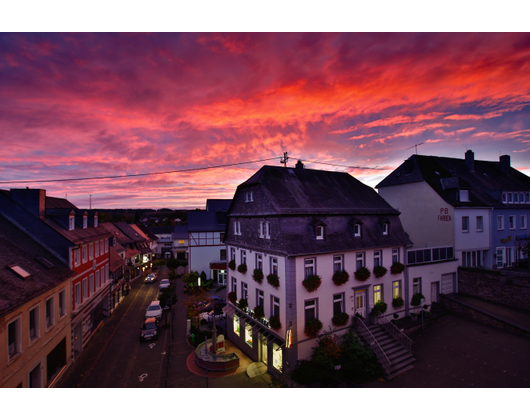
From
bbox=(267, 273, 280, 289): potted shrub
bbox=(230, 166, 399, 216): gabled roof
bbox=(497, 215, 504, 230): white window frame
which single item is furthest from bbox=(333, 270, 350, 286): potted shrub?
bbox=(497, 215, 504, 230): white window frame

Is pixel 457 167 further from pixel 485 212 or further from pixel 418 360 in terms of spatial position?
pixel 418 360

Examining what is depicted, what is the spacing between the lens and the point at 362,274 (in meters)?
18.8

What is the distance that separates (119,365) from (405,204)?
101 feet

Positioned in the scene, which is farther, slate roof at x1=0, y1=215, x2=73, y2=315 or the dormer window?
the dormer window

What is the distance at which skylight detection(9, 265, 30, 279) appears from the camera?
47.8 feet

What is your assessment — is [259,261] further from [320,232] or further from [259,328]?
[320,232]

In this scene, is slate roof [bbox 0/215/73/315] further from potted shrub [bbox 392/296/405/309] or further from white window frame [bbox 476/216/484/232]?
white window frame [bbox 476/216/484/232]

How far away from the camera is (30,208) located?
830 inches

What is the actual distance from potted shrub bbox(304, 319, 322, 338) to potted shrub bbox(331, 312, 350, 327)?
4.22 ft

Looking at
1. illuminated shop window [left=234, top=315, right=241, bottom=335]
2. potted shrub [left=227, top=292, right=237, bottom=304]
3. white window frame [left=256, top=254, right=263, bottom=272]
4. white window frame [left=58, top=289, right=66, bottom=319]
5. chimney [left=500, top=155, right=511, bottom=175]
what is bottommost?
illuminated shop window [left=234, top=315, right=241, bottom=335]

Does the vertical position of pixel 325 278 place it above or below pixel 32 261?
below

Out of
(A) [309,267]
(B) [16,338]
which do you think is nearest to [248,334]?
(A) [309,267]

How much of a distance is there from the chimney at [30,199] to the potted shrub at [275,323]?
18.7 m

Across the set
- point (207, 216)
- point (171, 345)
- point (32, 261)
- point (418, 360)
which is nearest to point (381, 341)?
point (418, 360)
